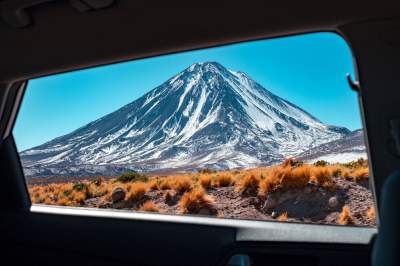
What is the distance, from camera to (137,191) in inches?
144

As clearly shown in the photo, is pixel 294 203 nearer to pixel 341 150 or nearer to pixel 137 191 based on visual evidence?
pixel 341 150

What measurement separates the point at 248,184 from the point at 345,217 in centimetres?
83

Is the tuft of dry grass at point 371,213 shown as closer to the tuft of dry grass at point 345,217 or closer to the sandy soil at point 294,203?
the sandy soil at point 294,203

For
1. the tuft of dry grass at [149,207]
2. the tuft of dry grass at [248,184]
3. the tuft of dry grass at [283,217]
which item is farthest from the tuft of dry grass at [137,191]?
the tuft of dry grass at [283,217]

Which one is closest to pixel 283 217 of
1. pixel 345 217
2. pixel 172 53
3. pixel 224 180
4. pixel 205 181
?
pixel 345 217

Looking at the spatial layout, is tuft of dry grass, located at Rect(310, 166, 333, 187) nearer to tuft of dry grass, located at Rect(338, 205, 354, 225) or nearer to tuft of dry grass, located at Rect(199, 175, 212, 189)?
tuft of dry grass, located at Rect(338, 205, 354, 225)

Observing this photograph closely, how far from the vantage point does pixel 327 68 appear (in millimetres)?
3104

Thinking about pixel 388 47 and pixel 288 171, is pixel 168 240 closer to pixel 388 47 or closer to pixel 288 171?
pixel 288 171

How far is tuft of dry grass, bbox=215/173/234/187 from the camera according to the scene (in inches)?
132

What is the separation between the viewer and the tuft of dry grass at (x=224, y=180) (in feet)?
11.0

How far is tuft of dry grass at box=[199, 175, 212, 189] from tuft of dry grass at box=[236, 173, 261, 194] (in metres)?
0.23

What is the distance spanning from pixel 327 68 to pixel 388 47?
960 millimetres

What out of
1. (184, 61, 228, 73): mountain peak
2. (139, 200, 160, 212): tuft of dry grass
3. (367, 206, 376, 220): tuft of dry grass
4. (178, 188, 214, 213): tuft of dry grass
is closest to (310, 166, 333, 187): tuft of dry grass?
(367, 206, 376, 220): tuft of dry grass

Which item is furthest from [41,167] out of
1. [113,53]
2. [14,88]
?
[113,53]
